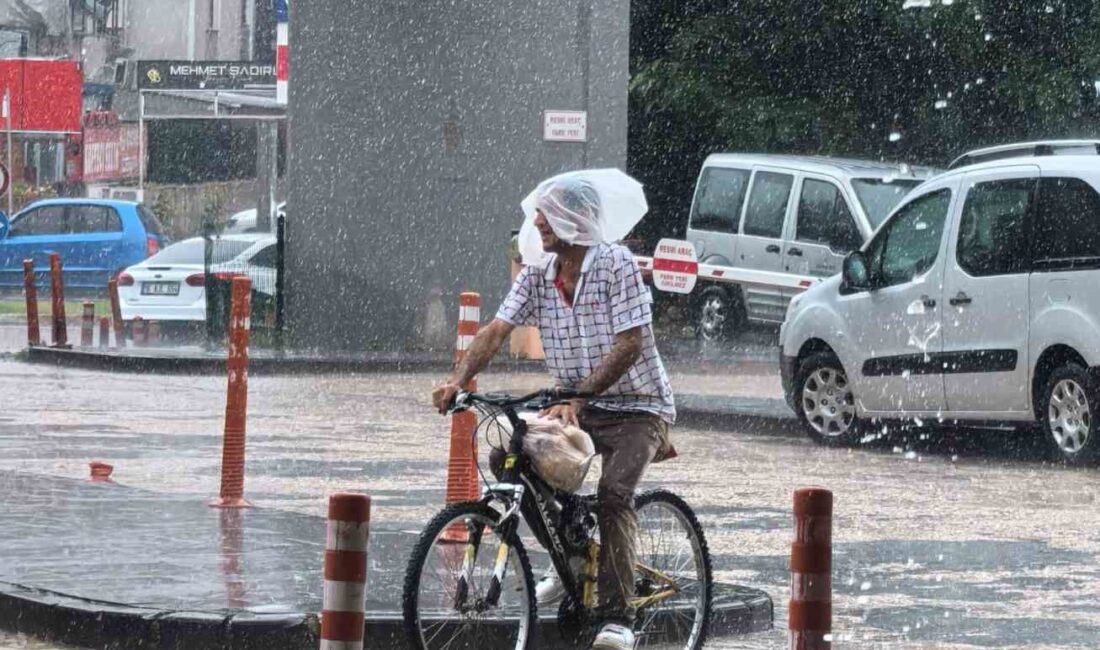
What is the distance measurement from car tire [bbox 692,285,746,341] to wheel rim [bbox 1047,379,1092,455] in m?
12.0

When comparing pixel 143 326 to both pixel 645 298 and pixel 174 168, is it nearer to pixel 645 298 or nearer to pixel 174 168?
pixel 645 298

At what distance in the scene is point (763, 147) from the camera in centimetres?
2820

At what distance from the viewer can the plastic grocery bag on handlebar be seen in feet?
22.3

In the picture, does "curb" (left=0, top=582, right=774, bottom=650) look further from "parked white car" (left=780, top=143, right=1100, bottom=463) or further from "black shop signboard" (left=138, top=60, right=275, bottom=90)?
"black shop signboard" (left=138, top=60, right=275, bottom=90)

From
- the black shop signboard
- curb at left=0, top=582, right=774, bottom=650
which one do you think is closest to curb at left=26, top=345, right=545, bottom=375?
curb at left=0, top=582, right=774, bottom=650

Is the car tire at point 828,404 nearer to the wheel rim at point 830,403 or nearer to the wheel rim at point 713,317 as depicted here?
the wheel rim at point 830,403

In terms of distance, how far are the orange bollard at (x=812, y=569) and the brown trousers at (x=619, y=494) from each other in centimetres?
194

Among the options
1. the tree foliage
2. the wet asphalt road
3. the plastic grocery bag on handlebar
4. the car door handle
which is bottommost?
the wet asphalt road

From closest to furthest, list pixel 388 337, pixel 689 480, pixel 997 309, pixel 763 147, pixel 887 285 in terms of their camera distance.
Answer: pixel 689 480 < pixel 997 309 < pixel 887 285 < pixel 388 337 < pixel 763 147

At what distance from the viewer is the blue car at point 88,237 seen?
1346 inches

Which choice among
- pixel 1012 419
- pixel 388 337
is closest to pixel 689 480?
pixel 1012 419

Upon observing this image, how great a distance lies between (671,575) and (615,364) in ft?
3.12

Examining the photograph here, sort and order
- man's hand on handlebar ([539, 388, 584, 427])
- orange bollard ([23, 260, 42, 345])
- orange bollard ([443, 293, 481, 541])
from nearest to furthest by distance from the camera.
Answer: man's hand on handlebar ([539, 388, 584, 427]) → orange bollard ([443, 293, 481, 541]) → orange bollard ([23, 260, 42, 345])

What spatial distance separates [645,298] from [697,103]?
2165cm
